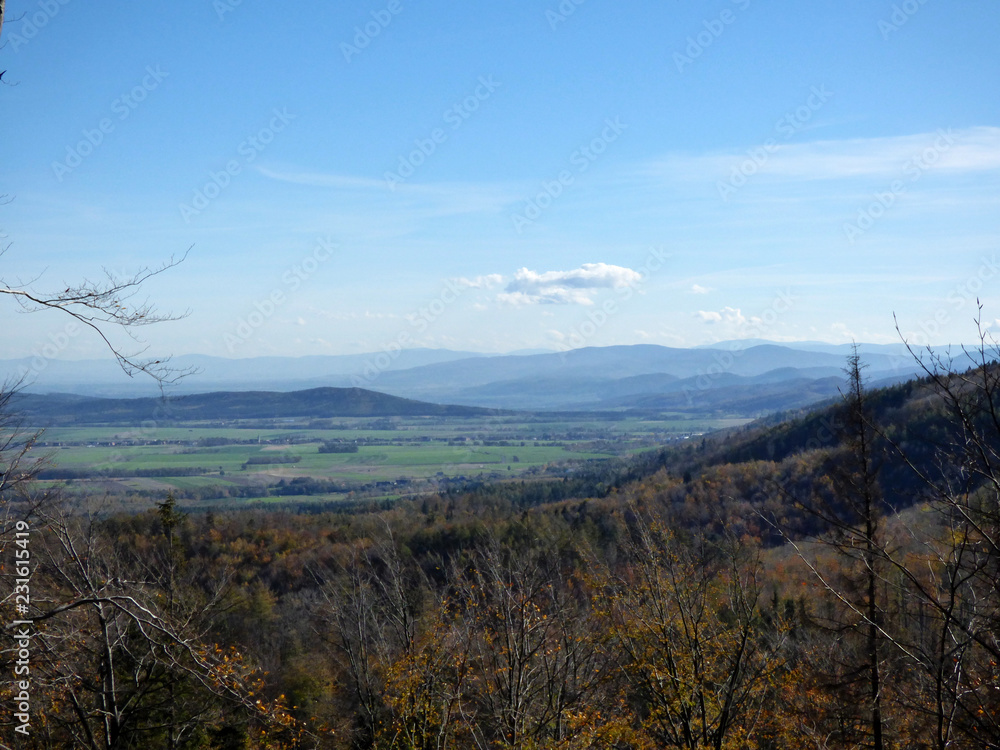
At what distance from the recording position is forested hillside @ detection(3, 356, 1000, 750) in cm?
511

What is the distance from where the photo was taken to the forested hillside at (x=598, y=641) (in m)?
5.11

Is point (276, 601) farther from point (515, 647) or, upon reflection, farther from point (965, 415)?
point (965, 415)

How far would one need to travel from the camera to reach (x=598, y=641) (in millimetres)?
10125

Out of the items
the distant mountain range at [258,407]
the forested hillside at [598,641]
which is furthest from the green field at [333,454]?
the forested hillside at [598,641]

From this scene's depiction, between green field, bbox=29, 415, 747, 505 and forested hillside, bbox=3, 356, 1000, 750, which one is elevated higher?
forested hillside, bbox=3, 356, 1000, 750

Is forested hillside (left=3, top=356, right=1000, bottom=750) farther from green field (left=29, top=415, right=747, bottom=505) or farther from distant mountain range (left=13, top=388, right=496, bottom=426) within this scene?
distant mountain range (left=13, top=388, right=496, bottom=426)

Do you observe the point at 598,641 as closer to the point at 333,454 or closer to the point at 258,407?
the point at 333,454

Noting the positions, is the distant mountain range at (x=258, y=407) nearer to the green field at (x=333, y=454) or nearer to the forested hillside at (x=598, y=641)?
the green field at (x=333, y=454)

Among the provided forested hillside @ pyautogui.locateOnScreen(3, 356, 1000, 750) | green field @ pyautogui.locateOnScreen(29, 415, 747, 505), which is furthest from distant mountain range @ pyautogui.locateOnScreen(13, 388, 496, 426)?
forested hillside @ pyautogui.locateOnScreen(3, 356, 1000, 750)

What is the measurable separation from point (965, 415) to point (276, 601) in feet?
→ 126

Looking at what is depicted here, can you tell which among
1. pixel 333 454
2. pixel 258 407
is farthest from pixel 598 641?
pixel 258 407

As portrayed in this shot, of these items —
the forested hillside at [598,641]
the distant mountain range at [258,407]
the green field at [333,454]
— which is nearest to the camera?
the forested hillside at [598,641]

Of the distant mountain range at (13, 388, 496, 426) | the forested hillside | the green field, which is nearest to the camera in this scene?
the forested hillside

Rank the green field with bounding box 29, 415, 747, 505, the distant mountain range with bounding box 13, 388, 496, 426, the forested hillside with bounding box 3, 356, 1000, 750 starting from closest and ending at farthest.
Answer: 1. the forested hillside with bounding box 3, 356, 1000, 750
2. the green field with bounding box 29, 415, 747, 505
3. the distant mountain range with bounding box 13, 388, 496, 426
